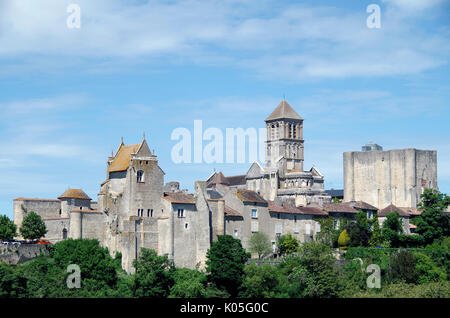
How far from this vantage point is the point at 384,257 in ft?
289

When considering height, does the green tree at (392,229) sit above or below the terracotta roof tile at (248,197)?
below

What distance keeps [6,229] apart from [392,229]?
4138cm

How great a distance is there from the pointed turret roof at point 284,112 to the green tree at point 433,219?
50013 millimetres

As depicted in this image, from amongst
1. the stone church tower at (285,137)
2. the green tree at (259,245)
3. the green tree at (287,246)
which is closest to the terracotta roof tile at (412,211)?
the green tree at (287,246)

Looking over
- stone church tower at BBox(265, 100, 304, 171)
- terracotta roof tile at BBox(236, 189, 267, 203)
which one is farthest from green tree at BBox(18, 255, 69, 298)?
stone church tower at BBox(265, 100, 304, 171)

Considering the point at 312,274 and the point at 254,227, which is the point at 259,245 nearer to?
the point at 254,227

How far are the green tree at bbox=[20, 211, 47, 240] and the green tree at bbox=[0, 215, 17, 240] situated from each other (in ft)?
3.52

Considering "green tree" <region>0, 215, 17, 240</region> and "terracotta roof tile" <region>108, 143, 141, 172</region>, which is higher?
"terracotta roof tile" <region>108, 143, 141, 172</region>

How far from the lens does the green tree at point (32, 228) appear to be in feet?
292

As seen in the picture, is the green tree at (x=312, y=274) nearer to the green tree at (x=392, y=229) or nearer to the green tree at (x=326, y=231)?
the green tree at (x=326, y=231)

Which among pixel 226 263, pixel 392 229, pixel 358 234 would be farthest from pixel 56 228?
pixel 392 229

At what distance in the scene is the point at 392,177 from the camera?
382 ft

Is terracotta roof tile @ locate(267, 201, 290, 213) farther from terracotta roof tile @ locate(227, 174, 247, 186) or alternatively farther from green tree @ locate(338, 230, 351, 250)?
terracotta roof tile @ locate(227, 174, 247, 186)

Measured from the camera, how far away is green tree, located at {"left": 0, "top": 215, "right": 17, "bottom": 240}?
89.9m
